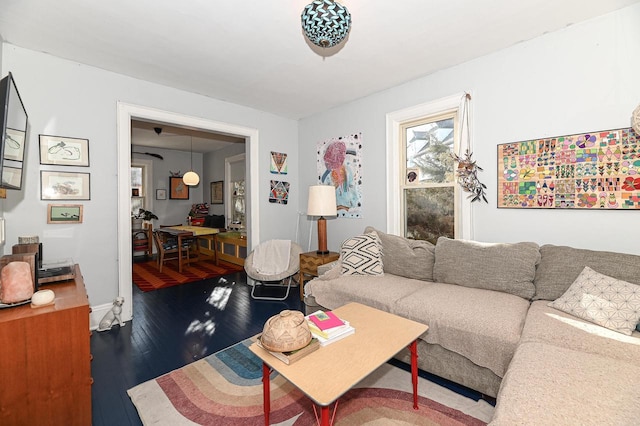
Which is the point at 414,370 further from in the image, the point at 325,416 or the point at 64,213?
the point at 64,213

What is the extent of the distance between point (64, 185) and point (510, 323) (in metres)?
3.89

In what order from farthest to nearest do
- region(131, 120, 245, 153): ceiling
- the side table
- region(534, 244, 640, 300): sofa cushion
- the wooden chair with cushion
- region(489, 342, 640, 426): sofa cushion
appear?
region(131, 120, 245, 153): ceiling
the wooden chair with cushion
the side table
region(534, 244, 640, 300): sofa cushion
region(489, 342, 640, 426): sofa cushion

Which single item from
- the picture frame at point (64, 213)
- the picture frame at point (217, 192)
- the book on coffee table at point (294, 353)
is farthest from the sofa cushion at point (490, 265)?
the picture frame at point (217, 192)

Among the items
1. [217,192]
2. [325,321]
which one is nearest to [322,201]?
[325,321]

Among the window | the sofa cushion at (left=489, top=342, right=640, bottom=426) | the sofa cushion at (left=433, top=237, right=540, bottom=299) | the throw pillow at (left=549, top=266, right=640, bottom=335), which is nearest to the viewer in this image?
the sofa cushion at (left=489, top=342, right=640, bottom=426)

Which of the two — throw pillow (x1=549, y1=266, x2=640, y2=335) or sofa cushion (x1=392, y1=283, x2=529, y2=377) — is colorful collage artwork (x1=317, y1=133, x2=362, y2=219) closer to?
sofa cushion (x1=392, y1=283, x2=529, y2=377)

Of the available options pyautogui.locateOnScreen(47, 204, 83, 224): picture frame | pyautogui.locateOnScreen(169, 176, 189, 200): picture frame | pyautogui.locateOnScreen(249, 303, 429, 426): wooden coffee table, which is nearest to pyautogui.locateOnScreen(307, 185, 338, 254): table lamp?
pyautogui.locateOnScreen(249, 303, 429, 426): wooden coffee table

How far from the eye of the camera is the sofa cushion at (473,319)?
1.71m

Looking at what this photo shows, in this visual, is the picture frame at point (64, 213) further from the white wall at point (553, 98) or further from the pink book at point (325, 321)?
the white wall at point (553, 98)

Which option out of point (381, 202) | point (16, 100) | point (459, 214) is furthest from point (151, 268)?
point (459, 214)

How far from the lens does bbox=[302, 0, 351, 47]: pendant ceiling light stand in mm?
1610

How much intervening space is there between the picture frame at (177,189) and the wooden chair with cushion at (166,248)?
1964 millimetres

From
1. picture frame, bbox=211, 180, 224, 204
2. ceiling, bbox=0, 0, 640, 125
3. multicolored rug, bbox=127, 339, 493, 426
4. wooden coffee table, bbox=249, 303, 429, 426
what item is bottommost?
multicolored rug, bbox=127, 339, 493, 426

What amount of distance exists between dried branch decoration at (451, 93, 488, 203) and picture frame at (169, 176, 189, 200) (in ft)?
21.5
